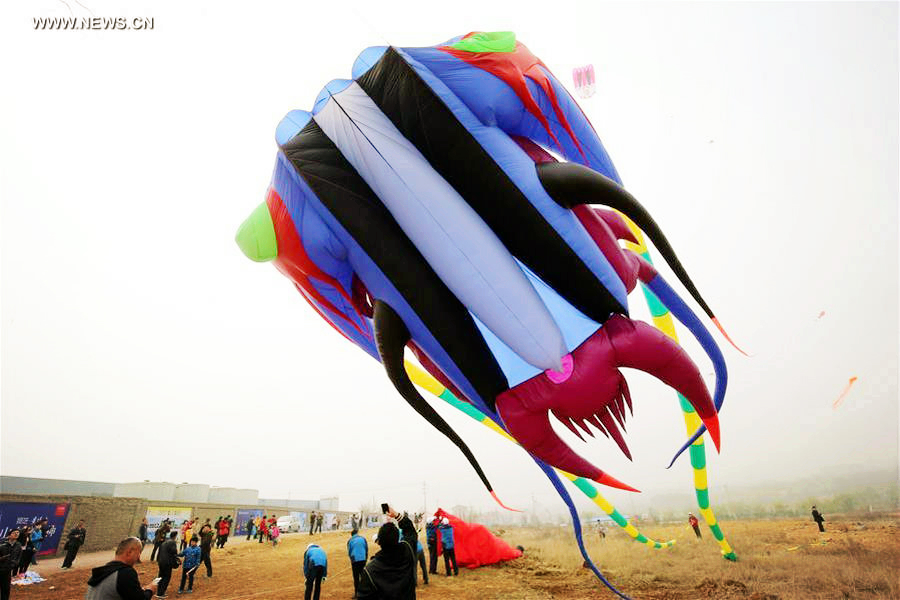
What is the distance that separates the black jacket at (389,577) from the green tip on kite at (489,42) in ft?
14.2

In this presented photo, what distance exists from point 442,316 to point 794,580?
7.50 metres

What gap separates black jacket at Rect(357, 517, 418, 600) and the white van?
86.8 feet

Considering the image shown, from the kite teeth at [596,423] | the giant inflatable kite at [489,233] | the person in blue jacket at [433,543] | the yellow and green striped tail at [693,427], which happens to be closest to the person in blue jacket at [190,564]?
the person in blue jacket at [433,543]

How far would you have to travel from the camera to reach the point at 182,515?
2044 cm

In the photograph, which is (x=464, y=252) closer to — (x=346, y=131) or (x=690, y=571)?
(x=346, y=131)

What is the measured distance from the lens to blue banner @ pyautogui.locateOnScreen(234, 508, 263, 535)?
84.0 feet

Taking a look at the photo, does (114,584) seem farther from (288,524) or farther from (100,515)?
(288,524)

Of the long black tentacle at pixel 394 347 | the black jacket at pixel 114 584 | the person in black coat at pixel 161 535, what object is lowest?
the black jacket at pixel 114 584

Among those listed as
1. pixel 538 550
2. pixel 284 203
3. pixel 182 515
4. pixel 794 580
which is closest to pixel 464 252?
pixel 284 203

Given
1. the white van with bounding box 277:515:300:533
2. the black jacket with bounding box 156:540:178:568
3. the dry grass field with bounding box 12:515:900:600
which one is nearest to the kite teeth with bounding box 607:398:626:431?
the dry grass field with bounding box 12:515:900:600

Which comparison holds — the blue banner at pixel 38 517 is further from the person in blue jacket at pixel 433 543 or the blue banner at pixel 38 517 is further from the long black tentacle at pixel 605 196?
the long black tentacle at pixel 605 196

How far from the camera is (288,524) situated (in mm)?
28438

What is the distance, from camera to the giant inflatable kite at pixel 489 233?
153 inches

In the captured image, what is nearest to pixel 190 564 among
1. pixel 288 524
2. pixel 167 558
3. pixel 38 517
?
pixel 167 558
